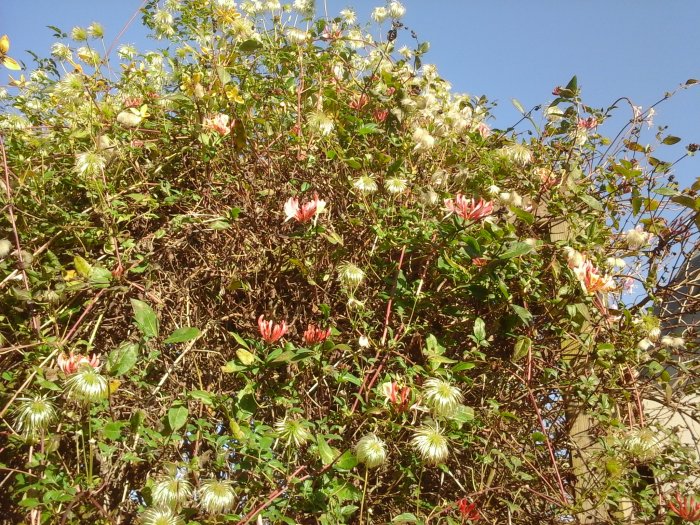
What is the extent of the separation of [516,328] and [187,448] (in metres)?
0.83

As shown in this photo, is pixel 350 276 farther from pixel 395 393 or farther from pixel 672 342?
pixel 672 342

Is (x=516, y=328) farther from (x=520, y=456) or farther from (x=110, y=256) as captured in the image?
(x=110, y=256)

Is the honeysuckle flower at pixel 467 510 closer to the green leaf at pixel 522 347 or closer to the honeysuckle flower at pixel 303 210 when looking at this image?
the green leaf at pixel 522 347

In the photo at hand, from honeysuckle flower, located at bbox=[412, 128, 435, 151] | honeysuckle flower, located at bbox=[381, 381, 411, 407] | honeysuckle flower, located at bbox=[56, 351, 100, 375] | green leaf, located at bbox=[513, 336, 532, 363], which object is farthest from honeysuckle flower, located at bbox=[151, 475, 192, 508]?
honeysuckle flower, located at bbox=[412, 128, 435, 151]

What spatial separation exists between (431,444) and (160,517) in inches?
20.0

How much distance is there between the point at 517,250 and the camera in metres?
1.23

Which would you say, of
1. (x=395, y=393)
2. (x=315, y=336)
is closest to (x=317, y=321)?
(x=315, y=336)

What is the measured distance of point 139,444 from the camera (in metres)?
1.19

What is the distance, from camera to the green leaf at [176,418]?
104cm

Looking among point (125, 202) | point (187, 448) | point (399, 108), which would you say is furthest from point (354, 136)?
point (187, 448)

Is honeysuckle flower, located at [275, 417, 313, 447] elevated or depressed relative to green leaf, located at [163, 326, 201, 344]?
depressed

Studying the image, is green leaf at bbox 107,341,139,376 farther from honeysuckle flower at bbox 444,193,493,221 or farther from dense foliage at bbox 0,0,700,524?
honeysuckle flower at bbox 444,193,493,221

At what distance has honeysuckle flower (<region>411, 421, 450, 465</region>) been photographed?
1.07 meters

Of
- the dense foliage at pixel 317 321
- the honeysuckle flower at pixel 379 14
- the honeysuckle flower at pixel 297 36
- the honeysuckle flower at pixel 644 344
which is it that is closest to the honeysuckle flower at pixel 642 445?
the dense foliage at pixel 317 321
